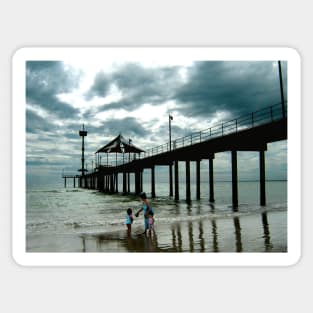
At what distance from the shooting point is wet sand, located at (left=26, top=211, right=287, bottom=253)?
7.76m

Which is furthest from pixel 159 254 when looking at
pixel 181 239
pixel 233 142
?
pixel 233 142

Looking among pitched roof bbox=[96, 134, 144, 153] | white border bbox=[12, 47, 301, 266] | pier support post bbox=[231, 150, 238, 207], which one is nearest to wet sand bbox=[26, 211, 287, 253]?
white border bbox=[12, 47, 301, 266]

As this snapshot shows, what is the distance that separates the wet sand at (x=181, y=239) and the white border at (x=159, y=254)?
55cm

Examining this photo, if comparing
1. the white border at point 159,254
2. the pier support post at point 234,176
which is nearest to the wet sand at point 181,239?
the white border at point 159,254

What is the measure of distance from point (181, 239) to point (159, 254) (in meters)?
1.90

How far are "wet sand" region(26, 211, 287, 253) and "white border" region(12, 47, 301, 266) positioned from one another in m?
0.55

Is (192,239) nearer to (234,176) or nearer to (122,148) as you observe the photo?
(234,176)

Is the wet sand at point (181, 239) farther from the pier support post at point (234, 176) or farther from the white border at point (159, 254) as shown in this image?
the pier support post at point (234, 176)

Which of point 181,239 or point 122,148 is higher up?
point 122,148

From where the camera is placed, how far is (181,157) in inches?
945

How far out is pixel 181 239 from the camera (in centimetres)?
878
